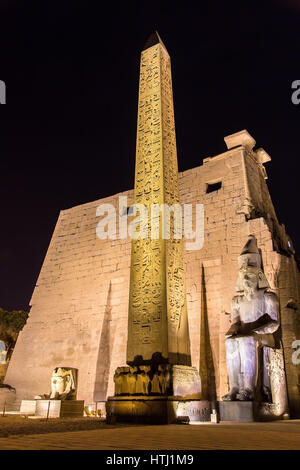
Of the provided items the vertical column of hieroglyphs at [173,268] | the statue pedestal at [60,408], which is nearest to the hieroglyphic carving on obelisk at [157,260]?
the vertical column of hieroglyphs at [173,268]

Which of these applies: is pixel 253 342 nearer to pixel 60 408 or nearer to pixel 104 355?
pixel 60 408

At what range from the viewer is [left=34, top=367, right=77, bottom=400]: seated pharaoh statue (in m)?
8.16

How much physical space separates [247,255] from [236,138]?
425 centimetres

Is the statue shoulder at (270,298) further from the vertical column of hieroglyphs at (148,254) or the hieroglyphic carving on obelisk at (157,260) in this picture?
the vertical column of hieroglyphs at (148,254)

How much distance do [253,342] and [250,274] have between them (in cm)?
111

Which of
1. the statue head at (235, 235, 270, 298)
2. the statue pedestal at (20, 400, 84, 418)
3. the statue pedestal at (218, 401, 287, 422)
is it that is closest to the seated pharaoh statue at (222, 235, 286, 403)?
the statue head at (235, 235, 270, 298)

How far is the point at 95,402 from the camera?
954 cm

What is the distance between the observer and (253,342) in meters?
6.07

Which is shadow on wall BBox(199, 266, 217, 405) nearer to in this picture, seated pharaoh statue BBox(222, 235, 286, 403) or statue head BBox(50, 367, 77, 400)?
seated pharaoh statue BBox(222, 235, 286, 403)

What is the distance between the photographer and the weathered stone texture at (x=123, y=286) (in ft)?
27.6

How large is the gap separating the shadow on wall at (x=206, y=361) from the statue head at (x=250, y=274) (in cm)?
233
